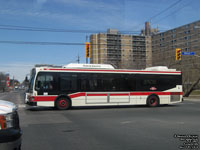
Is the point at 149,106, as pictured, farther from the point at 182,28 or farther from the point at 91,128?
the point at 182,28

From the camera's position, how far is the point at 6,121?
446 centimetres

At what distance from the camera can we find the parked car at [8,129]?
14.0ft

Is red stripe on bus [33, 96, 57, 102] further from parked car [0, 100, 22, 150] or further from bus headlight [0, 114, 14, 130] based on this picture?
bus headlight [0, 114, 14, 130]

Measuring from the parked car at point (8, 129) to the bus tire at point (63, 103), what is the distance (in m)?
11.9

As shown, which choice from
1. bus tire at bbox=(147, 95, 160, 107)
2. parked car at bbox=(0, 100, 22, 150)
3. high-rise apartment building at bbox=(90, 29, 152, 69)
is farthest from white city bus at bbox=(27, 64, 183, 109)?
high-rise apartment building at bbox=(90, 29, 152, 69)

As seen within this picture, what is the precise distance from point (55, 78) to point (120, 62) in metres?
35.9

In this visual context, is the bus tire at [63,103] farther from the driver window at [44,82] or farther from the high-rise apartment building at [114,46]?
the high-rise apartment building at [114,46]

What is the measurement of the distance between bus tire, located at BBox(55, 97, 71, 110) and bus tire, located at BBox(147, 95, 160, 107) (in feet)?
20.3

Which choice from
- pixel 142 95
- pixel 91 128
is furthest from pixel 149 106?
pixel 91 128

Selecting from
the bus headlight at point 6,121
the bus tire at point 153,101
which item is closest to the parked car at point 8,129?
the bus headlight at point 6,121

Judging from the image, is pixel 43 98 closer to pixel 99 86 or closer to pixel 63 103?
pixel 63 103

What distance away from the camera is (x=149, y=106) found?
1909cm

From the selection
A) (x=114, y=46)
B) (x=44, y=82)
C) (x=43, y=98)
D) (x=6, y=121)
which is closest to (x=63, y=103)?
(x=43, y=98)

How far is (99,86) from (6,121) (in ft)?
43.7
